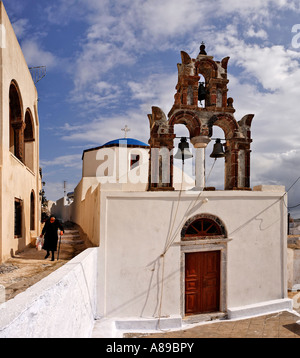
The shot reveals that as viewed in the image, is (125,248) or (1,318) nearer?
(1,318)

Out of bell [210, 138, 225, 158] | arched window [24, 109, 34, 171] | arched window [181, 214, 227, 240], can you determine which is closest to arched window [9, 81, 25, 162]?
arched window [24, 109, 34, 171]

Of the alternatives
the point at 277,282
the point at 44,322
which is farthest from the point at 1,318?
the point at 277,282

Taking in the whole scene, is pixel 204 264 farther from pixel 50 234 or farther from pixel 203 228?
pixel 50 234

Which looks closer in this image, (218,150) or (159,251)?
(159,251)

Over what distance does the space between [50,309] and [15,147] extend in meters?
7.79

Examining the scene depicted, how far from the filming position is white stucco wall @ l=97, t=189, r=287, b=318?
19.9 ft

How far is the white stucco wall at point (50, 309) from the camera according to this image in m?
1.95

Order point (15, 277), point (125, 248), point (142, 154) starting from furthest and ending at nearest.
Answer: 1. point (142, 154)
2. point (125, 248)
3. point (15, 277)

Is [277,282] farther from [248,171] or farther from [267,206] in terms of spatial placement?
[248,171]

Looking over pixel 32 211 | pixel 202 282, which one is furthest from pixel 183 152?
pixel 32 211

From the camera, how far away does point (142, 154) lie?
1653 centimetres

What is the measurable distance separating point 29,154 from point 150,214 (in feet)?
26.0

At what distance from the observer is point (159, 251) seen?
20.5ft

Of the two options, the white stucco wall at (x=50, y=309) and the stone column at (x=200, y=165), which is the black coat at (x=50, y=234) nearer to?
the white stucco wall at (x=50, y=309)
